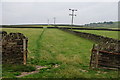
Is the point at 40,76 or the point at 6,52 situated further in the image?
the point at 6,52

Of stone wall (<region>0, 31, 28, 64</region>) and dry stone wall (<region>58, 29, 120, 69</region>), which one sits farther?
stone wall (<region>0, 31, 28, 64</region>)

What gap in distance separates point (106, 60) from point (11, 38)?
5.94m

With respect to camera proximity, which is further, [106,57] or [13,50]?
[13,50]

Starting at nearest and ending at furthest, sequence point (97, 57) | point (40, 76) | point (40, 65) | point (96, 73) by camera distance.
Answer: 1. point (40, 76)
2. point (96, 73)
3. point (97, 57)
4. point (40, 65)

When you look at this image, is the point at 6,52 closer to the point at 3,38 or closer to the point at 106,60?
the point at 3,38

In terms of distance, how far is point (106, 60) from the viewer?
1086cm

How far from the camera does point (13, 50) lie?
1137 cm

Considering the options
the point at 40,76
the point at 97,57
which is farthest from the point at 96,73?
the point at 40,76

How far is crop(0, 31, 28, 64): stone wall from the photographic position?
11234mm

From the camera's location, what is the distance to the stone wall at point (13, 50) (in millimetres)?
11234

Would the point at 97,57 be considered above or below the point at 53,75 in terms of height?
above

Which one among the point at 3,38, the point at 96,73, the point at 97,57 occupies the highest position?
the point at 3,38

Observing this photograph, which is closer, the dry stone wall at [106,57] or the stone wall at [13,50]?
the dry stone wall at [106,57]

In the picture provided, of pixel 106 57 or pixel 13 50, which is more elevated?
pixel 13 50
